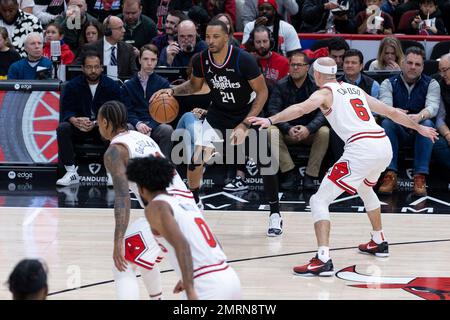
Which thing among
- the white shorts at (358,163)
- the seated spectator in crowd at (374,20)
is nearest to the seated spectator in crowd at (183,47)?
the seated spectator in crowd at (374,20)

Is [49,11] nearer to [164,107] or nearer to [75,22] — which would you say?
[75,22]

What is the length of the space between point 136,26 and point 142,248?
6861 mm

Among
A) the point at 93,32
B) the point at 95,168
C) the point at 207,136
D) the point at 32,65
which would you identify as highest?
the point at 93,32

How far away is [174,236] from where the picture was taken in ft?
17.7

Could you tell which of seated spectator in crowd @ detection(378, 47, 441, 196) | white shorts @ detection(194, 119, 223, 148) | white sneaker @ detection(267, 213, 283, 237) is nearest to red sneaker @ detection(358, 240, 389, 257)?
white sneaker @ detection(267, 213, 283, 237)

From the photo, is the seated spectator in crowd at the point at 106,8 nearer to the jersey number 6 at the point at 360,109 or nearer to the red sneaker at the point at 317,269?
the jersey number 6 at the point at 360,109

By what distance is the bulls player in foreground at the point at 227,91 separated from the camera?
919 centimetres

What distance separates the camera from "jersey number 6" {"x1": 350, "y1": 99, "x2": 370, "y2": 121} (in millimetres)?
8344

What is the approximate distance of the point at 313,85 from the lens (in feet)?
37.0

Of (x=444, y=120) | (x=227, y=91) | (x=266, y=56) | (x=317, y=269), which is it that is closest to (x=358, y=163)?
(x=317, y=269)

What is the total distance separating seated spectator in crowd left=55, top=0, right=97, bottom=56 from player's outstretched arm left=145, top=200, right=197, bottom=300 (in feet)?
25.1
